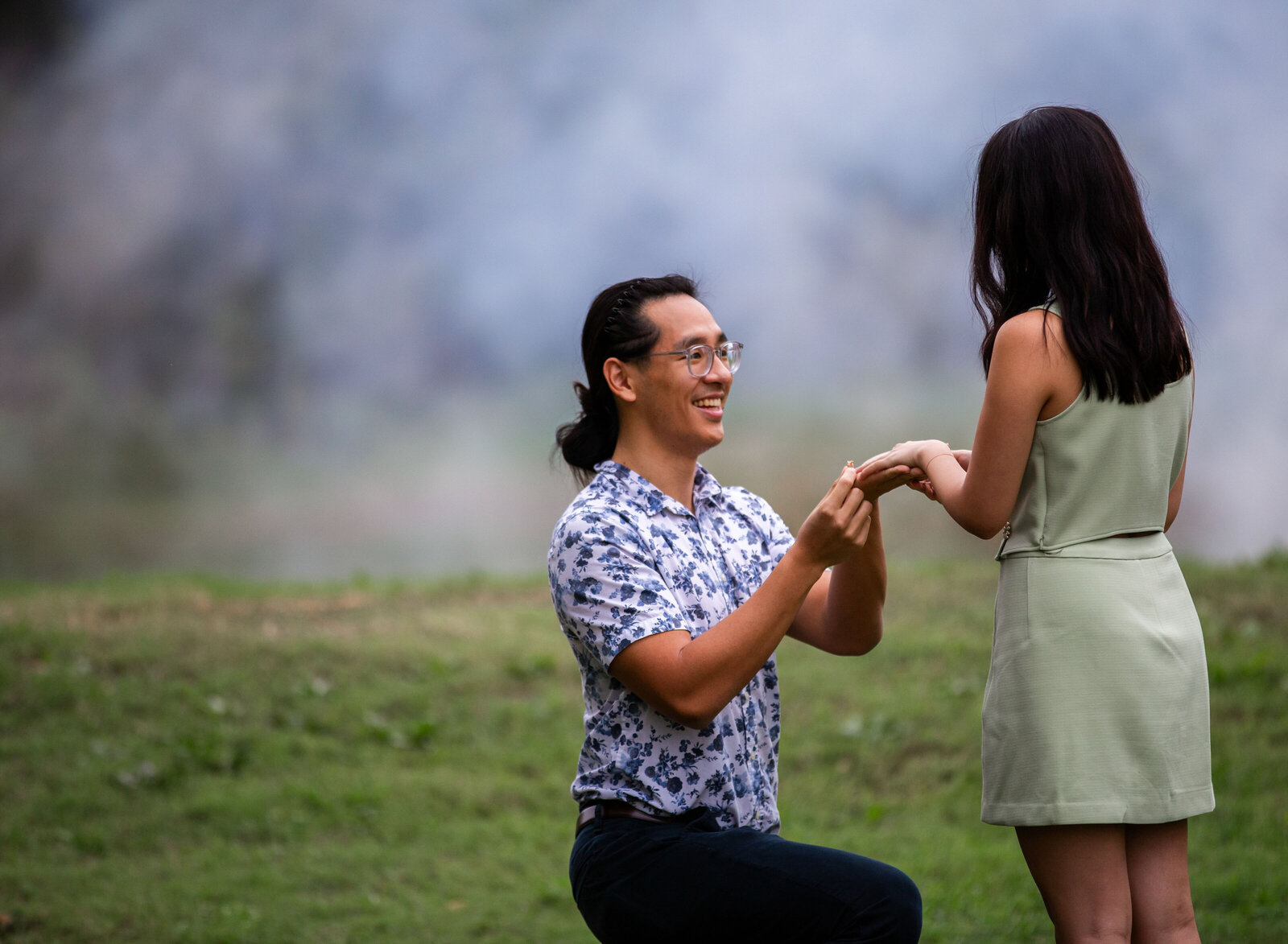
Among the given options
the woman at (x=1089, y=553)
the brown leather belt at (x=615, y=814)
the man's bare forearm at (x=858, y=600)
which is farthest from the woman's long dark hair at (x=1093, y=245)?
the brown leather belt at (x=615, y=814)

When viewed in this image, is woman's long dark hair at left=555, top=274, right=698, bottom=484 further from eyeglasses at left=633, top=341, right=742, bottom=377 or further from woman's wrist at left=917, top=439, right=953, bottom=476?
woman's wrist at left=917, top=439, right=953, bottom=476

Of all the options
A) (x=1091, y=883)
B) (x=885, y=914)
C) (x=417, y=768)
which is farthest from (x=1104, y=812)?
(x=417, y=768)

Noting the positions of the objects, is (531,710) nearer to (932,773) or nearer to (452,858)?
(452,858)

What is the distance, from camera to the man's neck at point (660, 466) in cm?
262

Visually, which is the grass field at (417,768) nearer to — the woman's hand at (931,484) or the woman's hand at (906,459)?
the woman's hand at (931,484)

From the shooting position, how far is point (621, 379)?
2.65m

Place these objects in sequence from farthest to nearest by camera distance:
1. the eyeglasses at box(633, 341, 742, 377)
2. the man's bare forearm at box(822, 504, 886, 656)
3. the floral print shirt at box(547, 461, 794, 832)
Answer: the eyeglasses at box(633, 341, 742, 377) → the man's bare forearm at box(822, 504, 886, 656) → the floral print shirt at box(547, 461, 794, 832)

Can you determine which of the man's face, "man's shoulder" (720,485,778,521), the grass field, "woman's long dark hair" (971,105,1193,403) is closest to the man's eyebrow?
the man's face

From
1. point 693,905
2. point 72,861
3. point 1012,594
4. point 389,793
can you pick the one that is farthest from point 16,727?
point 1012,594

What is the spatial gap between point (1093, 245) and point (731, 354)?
2.83 feet

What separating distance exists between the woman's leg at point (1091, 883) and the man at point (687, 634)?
26 centimetres

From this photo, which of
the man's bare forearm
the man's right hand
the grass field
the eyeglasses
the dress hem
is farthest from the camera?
the grass field

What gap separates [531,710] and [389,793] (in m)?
1.15

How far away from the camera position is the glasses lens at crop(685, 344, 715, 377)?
8.46ft
